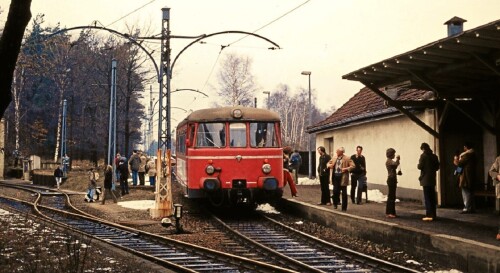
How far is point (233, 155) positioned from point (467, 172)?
5808mm

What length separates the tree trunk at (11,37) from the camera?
331 inches

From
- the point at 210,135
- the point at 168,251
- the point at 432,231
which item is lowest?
the point at 168,251

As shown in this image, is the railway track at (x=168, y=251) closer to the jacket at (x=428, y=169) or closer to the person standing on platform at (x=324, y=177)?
the jacket at (x=428, y=169)

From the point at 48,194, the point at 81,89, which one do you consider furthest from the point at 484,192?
the point at 81,89

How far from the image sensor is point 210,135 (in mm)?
16938

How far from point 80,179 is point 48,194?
8.81 m

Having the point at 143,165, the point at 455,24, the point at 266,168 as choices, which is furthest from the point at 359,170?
the point at 143,165

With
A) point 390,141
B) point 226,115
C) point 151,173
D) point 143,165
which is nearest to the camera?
point 226,115

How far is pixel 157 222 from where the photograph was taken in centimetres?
1652

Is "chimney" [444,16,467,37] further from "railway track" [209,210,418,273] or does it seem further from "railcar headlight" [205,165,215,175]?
"railcar headlight" [205,165,215,175]

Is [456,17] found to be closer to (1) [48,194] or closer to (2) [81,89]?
(1) [48,194]

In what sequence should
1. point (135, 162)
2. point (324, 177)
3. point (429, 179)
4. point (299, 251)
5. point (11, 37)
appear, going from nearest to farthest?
point (11, 37)
point (299, 251)
point (429, 179)
point (324, 177)
point (135, 162)

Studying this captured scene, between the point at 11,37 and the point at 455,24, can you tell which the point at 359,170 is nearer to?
the point at 455,24

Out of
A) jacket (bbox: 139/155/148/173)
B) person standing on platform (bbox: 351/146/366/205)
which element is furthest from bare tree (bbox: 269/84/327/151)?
person standing on platform (bbox: 351/146/366/205)
